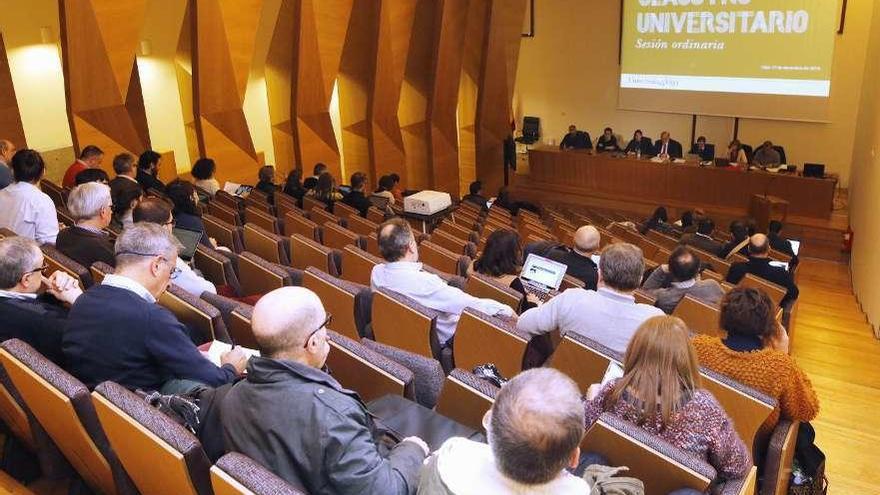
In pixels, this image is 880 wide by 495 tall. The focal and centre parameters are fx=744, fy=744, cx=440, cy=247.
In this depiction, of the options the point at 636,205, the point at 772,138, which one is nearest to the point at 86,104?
the point at 636,205

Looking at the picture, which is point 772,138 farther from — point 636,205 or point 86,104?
point 86,104

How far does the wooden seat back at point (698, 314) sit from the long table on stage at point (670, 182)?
8143 millimetres

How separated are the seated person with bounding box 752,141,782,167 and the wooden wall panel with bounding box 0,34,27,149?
35.5 feet

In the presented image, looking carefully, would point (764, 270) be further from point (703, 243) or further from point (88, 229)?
point (88, 229)

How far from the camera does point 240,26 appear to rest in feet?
31.4

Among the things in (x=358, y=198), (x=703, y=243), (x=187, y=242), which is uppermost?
(x=187, y=242)

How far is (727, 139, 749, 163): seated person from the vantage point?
1255 centimetres

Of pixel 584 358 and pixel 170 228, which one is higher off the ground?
pixel 170 228

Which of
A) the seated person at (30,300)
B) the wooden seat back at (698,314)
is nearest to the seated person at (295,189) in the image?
the wooden seat back at (698,314)

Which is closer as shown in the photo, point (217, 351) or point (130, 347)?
point (130, 347)

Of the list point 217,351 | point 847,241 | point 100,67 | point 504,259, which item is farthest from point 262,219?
point 847,241

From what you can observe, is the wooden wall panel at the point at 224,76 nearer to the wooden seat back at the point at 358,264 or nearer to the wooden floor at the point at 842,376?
the wooden seat back at the point at 358,264

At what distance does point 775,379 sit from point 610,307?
2.42ft

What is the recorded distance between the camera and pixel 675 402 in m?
2.14
